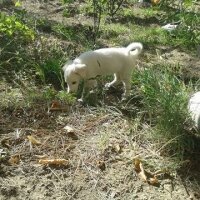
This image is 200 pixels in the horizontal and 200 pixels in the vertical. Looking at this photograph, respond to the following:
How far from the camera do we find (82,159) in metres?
4.08

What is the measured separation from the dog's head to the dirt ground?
32 cm

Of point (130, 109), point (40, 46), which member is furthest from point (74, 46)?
point (130, 109)

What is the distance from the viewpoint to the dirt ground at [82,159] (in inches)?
148

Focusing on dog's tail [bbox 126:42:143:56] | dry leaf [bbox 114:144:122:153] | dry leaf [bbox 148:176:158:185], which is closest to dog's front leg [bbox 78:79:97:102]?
dog's tail [bbox 126:42:143:56]

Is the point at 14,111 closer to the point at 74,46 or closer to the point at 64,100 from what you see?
the point at 64,100

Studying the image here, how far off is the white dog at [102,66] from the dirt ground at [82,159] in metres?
0.39

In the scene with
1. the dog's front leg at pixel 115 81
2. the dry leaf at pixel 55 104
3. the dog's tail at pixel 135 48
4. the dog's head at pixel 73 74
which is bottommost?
the dog's front leg at pixel 115 81

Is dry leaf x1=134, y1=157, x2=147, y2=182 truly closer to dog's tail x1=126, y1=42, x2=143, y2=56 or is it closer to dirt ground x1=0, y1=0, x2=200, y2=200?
dirt ground x1=0, y1=0, x2=200, y2=200

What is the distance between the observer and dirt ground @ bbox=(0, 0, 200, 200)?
3.75m

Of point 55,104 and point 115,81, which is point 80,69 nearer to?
point 55,104

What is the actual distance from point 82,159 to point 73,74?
4.10ft

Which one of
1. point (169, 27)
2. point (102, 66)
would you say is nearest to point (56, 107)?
point (102, 66)

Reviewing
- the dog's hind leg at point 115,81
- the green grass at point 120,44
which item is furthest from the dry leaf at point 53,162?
the dog's hind leg at point 115,81

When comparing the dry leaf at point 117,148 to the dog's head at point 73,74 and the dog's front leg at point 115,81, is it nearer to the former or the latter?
the dog's head at point 73,74
